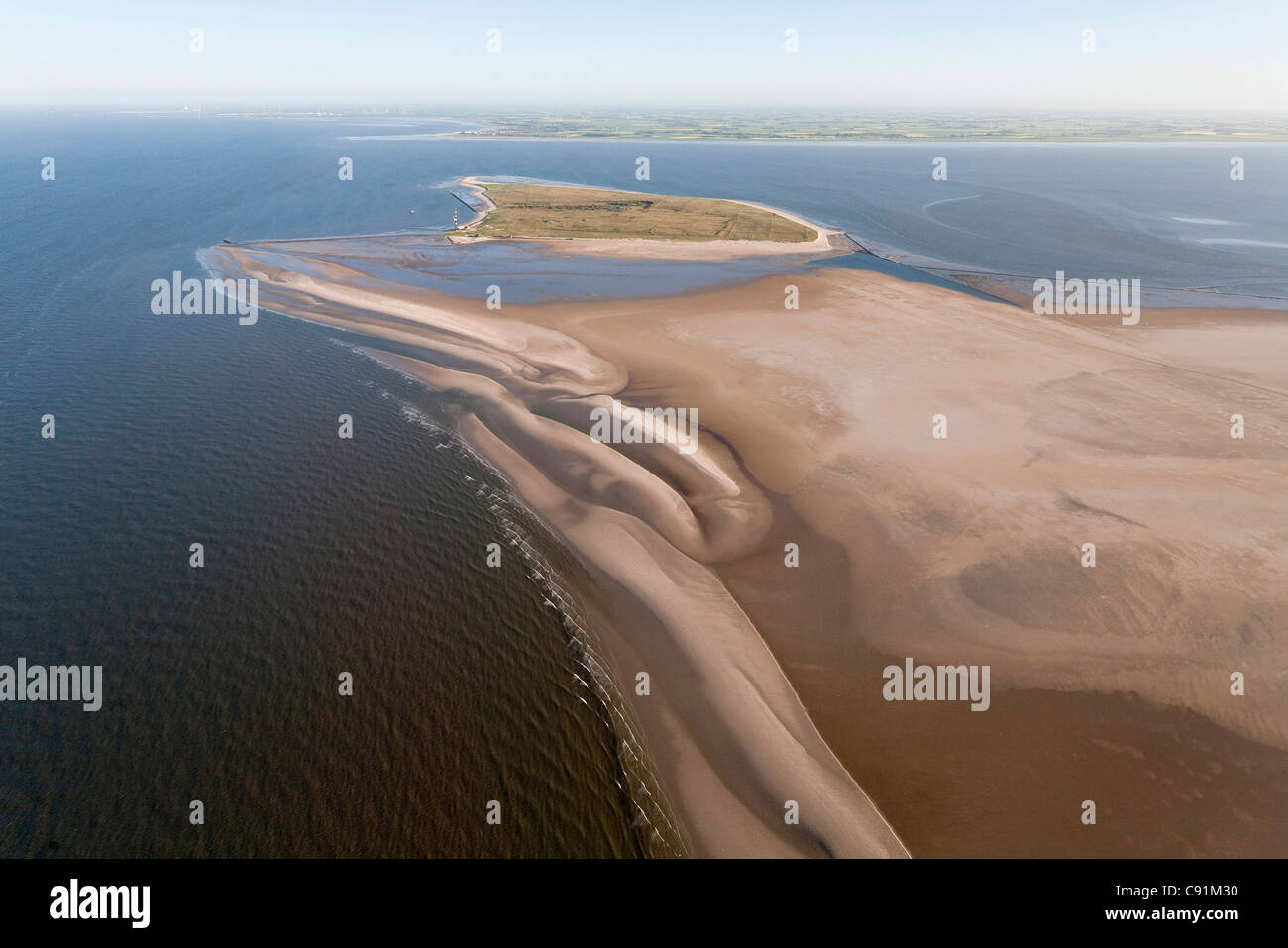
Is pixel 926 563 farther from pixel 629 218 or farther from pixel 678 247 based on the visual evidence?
pixel 629 218

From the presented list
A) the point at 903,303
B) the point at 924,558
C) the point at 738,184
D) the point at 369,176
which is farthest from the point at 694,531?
the point at 369,176

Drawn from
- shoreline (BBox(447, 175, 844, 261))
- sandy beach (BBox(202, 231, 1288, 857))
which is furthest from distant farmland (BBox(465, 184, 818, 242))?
sandy beach (BBox(202, 231, 1288, 857))

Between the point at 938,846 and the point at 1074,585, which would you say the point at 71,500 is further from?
the point at 1074,585

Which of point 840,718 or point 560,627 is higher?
point 560,627

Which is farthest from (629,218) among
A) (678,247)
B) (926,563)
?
(926,563)

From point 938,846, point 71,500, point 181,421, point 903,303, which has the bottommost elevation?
point 938,846

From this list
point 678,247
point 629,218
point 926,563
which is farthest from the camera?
point 629,218

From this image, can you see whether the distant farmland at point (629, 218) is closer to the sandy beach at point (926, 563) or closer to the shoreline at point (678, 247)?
the shoreline at point (678, 247)
